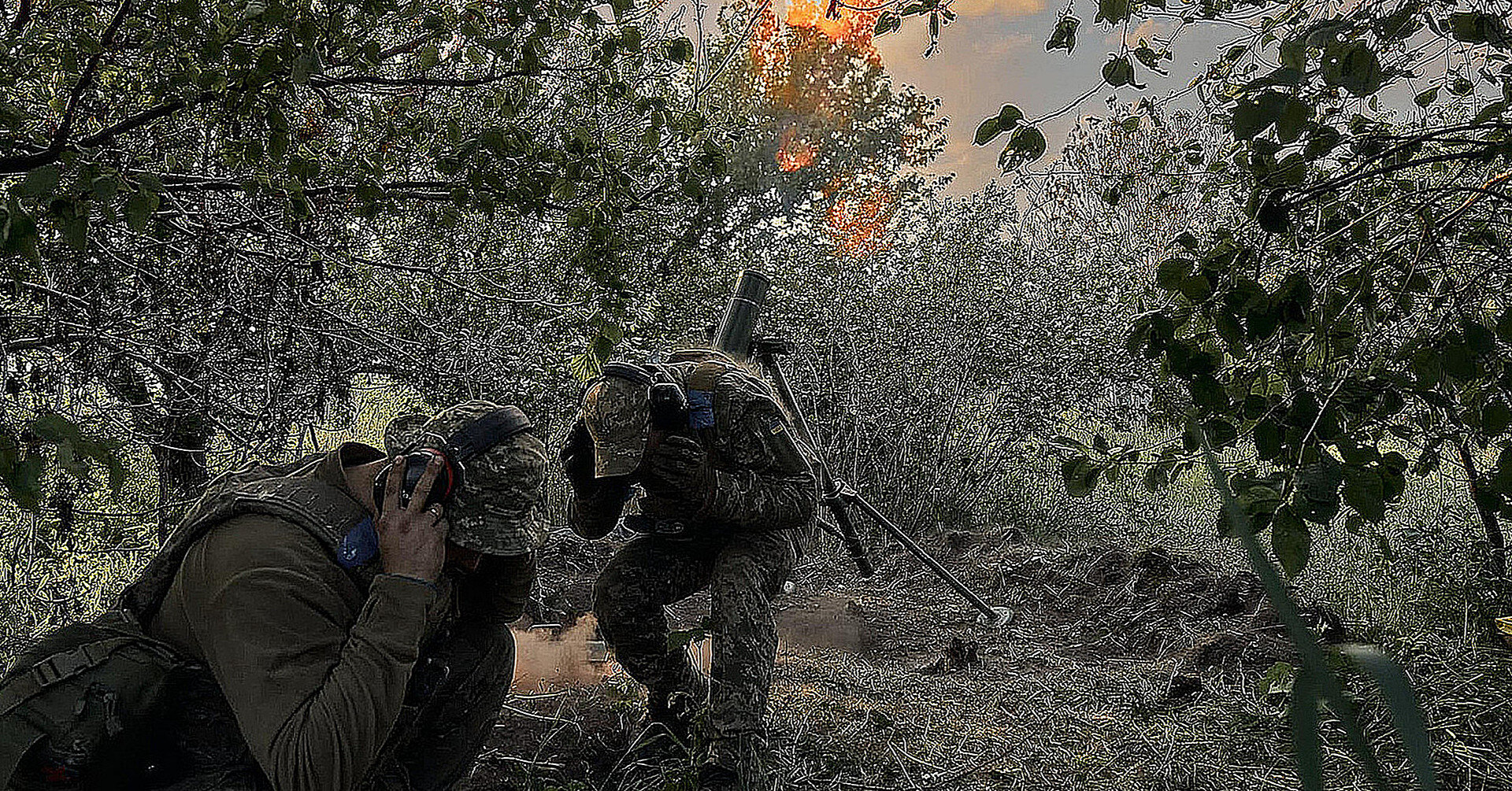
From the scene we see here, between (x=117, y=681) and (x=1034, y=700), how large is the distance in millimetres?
3401

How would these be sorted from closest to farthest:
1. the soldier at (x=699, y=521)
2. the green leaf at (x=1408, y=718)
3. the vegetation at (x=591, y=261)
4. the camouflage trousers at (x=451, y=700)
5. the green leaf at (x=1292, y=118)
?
the green leaf at (x=1408, y=718) < the green leaf at (x=1292, y=118) < the vegetation at (x=591, y=261) < the camouflage trousers at (x=451, y=700) < the soldier at (x=699, y=521)

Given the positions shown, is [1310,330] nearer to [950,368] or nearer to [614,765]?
[614,765]

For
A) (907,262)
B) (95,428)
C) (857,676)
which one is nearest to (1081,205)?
(907,262)

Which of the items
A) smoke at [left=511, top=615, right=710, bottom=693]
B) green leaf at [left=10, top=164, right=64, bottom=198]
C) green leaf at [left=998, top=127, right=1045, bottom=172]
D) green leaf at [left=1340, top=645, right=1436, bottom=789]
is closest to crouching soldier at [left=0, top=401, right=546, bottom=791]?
green leaf at [left=10, top=164, right=64, bottom=198]

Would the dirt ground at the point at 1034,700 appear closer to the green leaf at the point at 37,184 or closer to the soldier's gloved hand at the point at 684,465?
the soldier's gloved hand at the point at 684,465

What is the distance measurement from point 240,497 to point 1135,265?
6.96 meters

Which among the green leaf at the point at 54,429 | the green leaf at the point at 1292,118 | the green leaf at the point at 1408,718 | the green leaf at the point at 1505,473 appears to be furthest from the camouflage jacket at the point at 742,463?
the green leaf at the point at 1408,718

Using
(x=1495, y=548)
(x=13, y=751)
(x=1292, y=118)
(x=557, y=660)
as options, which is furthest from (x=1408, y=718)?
(x=1495, y=548)

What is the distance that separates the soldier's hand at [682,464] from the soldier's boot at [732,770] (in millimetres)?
757

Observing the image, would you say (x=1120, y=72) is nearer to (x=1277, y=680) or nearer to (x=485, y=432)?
(x=485, y=432)

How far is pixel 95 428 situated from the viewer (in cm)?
322

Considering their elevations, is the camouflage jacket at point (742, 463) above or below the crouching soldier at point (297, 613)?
above

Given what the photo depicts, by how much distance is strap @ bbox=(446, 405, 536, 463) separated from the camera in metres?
2.08

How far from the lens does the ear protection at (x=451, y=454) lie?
198 centimetres
